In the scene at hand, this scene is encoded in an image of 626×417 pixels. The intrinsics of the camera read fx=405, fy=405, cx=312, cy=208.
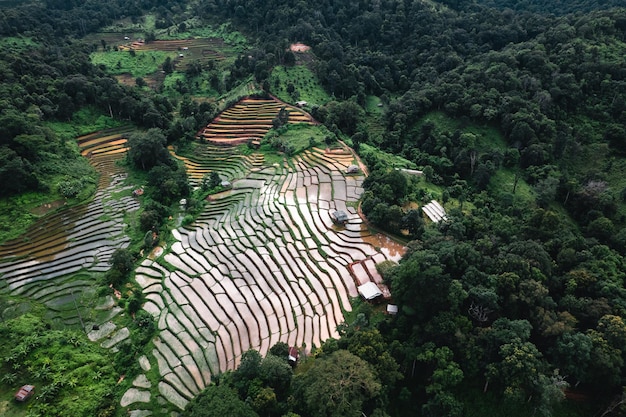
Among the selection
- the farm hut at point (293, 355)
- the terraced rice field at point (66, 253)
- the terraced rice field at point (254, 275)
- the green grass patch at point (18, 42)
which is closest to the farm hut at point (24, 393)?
the terraced rice field at point (66, 253)

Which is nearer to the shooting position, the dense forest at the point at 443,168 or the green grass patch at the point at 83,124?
the dense forest at the point at 443,168

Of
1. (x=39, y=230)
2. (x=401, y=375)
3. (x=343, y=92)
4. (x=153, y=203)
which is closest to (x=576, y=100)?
(x=343, y=92)

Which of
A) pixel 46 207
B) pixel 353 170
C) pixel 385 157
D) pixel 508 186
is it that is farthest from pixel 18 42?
pixel 508 186

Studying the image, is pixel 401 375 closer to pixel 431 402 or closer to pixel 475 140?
pixel 431 402

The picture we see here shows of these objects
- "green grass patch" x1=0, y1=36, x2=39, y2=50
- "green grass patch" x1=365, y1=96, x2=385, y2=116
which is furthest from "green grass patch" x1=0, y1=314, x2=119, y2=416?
"green grass patch" x1=0, y1=36, x2=39, y2=50

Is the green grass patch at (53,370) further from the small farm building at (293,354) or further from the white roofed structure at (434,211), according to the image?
the white roofed structure at (434,211)

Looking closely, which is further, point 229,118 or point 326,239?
point 229,118
